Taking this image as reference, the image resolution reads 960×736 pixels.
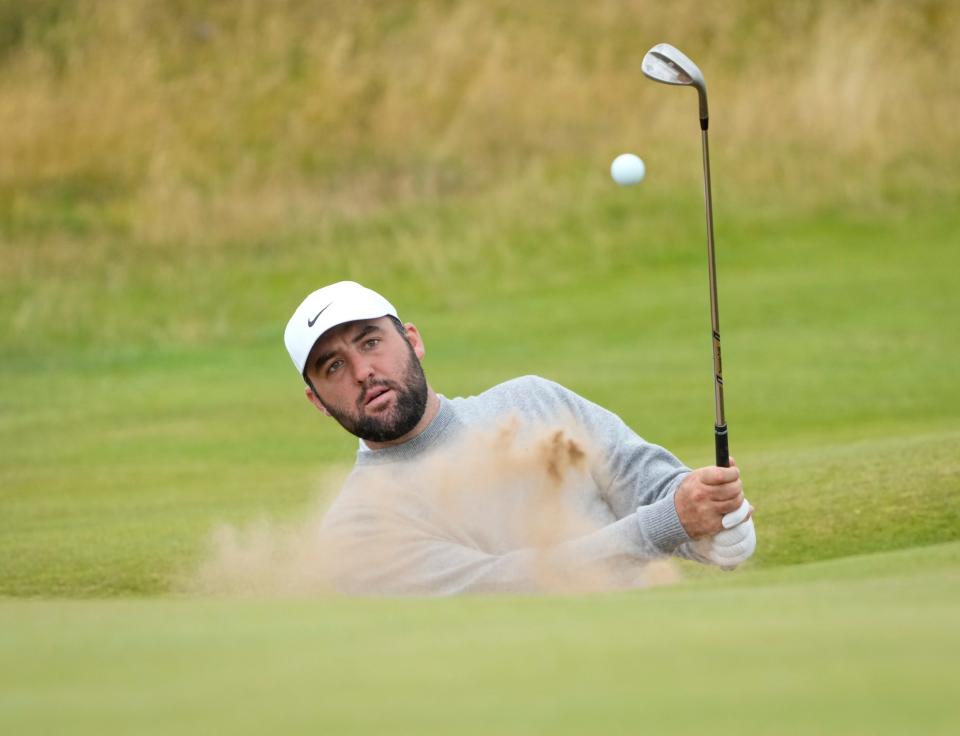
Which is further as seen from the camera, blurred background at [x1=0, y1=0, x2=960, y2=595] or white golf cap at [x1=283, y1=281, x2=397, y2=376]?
blurred background at [x1=0, y1=0, x2=960, y2=595]

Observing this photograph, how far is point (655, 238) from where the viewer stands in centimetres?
1431

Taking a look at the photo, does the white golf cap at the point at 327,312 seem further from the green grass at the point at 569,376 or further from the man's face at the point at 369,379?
the green grass at the point at 569,376

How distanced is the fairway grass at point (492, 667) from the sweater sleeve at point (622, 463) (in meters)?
1.69

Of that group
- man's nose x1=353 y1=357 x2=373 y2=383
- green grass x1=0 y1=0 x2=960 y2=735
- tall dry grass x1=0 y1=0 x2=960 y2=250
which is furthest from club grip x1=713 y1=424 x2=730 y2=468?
A: tall dry grass x1=0 y1=0 x2=960 y2=250

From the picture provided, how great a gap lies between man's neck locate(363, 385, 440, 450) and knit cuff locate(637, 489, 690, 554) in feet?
2.18

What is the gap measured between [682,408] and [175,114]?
36.6 ft

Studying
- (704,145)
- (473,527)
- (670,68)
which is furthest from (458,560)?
(670,68)

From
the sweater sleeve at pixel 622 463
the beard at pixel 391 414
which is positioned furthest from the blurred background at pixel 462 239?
the beard at pixel 391 414

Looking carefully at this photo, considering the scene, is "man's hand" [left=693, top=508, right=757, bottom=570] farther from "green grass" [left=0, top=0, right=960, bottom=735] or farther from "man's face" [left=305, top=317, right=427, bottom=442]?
"man's face" [left=305, top=317, right=427, bottom=442]

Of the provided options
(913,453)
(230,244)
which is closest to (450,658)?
(913,453)

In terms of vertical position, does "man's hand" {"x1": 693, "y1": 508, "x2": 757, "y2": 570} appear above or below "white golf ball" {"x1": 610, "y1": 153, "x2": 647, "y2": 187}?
below

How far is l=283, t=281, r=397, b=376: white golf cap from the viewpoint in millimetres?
4277

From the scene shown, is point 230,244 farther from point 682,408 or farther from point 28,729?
point 28,729

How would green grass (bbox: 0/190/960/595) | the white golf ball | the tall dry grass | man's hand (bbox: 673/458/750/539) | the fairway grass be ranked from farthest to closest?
1. the tall dry grass
2. green grass (bbox: 0/190/960/595)
3. the white golf ball
4. man's hand (bbox: 673/458/750/539)
5. the fairway grass
